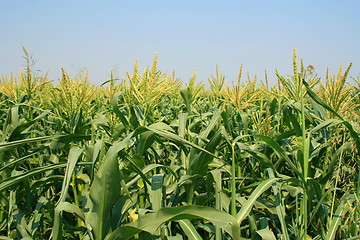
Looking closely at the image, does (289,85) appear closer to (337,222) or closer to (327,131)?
(327,131)

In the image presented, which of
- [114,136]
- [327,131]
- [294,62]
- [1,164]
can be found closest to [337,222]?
[327,131]

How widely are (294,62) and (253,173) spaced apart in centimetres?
100

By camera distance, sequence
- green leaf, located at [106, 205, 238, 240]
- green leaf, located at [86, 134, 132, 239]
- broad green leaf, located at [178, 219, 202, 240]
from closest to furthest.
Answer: green leaf, located at [106, 205, 238, 240], green leaf, located at [86, 134, 132, 239], broad green leaf, located at [178, 219, 202, 240]

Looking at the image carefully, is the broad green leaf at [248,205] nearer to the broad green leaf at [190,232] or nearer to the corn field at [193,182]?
the corn field at [193,182]

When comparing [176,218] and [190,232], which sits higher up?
[176,218]

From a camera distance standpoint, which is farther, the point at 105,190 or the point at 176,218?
the point at 105,190

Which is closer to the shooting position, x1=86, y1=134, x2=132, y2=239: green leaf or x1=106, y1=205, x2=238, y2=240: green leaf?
x1=106, y1=205, x2=238, y2=240: green leaf

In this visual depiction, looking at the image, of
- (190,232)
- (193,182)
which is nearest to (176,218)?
(190,232)

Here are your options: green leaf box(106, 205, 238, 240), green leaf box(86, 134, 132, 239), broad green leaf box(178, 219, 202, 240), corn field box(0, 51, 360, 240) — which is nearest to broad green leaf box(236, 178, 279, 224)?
corn field box(0, 51, 360, 240)

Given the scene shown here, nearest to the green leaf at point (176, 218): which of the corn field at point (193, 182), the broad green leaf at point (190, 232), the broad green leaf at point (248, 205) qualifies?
the corn field at point (193, 182)

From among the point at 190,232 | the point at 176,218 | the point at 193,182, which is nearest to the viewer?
the point at 176,218

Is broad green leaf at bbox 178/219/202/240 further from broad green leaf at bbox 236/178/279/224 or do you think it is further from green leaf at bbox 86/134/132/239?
green leaf at bbox 86/134/132/239

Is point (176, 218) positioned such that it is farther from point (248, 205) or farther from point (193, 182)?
point (193, 182)

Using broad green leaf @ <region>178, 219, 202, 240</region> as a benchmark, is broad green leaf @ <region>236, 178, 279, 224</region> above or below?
above
